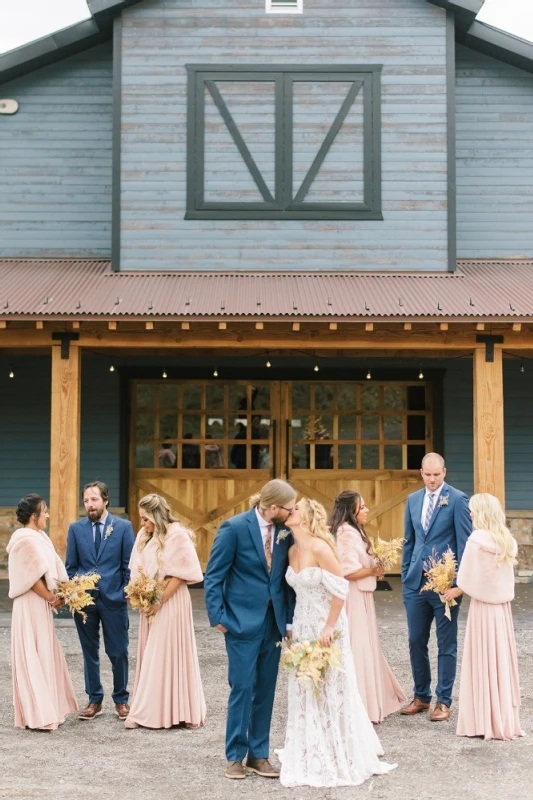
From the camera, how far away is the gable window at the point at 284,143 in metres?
13.2

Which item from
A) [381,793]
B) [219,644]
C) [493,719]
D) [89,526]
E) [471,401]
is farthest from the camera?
[471,401]

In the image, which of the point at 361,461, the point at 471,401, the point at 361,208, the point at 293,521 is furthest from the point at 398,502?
the point at 293,521

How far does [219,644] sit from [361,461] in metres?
4.99

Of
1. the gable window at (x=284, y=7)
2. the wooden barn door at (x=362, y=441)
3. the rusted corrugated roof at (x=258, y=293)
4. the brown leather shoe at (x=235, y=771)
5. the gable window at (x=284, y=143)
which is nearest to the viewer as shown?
the brown leather shoe at (x=235, y=771)

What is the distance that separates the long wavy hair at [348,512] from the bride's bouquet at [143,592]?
1302 mm

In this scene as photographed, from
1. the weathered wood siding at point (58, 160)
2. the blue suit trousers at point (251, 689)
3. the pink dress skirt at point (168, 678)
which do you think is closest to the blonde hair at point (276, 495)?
the blue suit trousers at point (251, 689)

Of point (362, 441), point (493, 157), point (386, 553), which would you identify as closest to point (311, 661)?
point (386, 553)

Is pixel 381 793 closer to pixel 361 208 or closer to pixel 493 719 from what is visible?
pixel 493 719

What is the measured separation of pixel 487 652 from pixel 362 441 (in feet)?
24.7

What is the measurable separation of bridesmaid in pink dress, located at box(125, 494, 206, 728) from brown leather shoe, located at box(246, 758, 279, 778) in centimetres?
107

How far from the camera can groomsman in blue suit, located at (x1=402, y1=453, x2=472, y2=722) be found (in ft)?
24.3

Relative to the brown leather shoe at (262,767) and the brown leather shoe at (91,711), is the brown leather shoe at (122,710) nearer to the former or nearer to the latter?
the brown leather shoe at (91,711)

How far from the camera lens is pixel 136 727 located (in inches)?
281

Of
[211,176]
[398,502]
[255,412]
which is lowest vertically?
[398,502]
